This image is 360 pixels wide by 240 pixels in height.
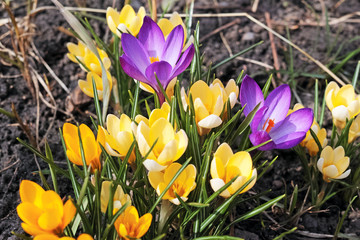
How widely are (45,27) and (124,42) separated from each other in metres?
1.13

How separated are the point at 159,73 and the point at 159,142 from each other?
198 millimetres

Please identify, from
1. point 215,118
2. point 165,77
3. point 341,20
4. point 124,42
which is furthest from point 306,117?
point 341,20

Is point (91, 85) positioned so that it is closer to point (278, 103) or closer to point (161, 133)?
point (161, 133)

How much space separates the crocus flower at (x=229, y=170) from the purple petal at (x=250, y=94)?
189mm

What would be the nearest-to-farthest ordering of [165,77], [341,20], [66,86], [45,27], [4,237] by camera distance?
1. [165,77]
2. [4,237]
3. [66,86]
4. [45,27]
5. [341,20]

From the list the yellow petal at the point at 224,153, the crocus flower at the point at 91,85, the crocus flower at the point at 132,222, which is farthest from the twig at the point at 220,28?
the crocus flower at the point at 132,222

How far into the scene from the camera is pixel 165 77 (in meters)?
1.19

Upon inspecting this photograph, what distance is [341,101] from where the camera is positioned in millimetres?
1416

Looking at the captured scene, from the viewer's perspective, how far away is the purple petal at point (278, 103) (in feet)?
4.09

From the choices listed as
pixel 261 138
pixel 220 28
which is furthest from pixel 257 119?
pixel 220 28

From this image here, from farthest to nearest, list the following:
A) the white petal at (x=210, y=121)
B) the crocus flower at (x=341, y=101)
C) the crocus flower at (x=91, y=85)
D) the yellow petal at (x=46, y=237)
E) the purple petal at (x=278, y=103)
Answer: the crocus flower at (x=91, y=85), the crocus flower at (x=341, y=101), the purple petal at (x=278, y=103), the white petal at (x=210, y=121), the yellow petal at (x=46, y=237)

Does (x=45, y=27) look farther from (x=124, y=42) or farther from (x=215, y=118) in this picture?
(x=215, y=118)

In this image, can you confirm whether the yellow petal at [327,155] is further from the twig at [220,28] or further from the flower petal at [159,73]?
the twig at [220,28]

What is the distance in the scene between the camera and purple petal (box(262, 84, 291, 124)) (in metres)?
1.25
